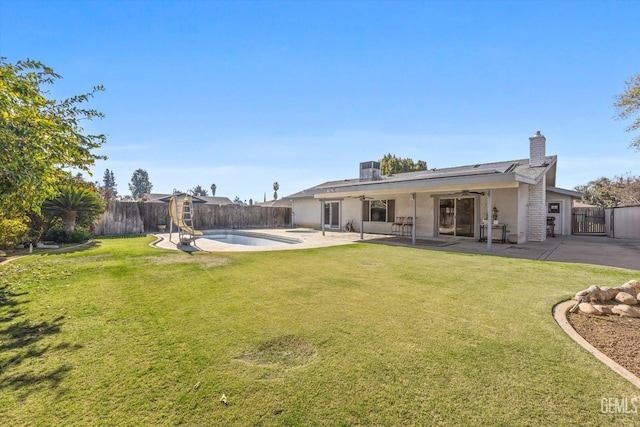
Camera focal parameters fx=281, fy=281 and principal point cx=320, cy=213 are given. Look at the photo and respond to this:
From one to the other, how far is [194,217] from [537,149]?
811 inches

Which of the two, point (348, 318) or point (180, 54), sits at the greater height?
point (180, 54)

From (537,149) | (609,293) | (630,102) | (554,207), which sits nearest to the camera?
(609,293)

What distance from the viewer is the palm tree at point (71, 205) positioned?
10523 mm

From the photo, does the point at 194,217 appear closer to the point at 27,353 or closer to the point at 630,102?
the point at 27,353

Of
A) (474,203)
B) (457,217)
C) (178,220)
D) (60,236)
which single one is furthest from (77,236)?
(474,203)

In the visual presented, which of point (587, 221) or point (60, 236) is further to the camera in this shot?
point (587, 221)

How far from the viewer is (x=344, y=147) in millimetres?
23000

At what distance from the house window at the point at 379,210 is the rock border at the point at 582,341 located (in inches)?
485

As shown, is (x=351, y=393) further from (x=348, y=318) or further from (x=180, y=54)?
(x=180, y=54)

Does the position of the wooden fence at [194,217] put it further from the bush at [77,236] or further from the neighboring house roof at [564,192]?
the neighboring house roof at [564,192]

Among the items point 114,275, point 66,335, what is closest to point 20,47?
point 114,275

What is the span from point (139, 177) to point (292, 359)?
384ft

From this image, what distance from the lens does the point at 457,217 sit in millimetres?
14180

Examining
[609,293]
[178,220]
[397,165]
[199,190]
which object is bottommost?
[609,293]
